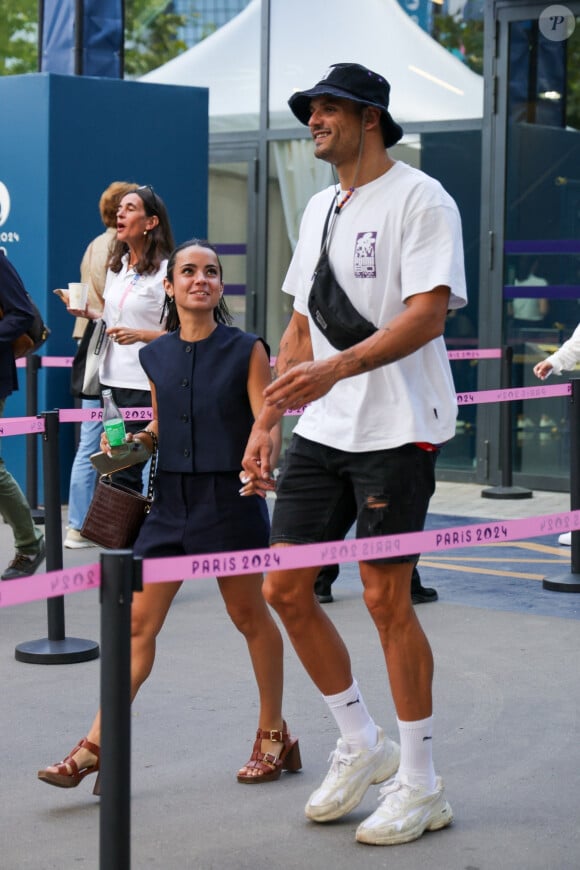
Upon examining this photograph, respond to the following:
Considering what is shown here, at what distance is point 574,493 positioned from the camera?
300 inches

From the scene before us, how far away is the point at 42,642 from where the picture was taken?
630 centimetres

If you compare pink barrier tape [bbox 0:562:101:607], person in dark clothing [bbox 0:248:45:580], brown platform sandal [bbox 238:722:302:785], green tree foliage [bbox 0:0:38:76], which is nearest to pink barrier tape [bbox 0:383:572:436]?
person in dark clothing [bbox 0:248:45:580]

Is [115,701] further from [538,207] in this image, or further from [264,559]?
[538,207]

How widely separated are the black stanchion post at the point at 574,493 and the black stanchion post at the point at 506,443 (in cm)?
333

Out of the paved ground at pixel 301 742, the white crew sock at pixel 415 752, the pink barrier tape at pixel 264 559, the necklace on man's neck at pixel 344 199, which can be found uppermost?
the necklace on man's neck at pixel 344 199

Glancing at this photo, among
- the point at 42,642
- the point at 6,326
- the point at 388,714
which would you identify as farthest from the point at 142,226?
the point at 388,714

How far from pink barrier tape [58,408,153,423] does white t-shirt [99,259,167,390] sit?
0.16m

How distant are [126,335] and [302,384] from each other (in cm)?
303

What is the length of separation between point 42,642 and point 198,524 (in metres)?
2.09

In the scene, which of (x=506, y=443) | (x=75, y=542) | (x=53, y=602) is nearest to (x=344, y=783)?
(x=53, y=602)

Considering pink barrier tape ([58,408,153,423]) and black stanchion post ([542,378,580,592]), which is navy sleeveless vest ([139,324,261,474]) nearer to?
pink barrier tape ([58,408,153,423])

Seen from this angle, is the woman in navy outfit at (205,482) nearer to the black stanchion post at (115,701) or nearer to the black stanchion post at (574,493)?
the black stanchion post at (115,701)

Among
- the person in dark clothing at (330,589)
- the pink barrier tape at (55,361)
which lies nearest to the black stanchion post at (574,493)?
the person in dark clothing at (330,589)

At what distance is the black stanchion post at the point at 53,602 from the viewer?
589 cm
